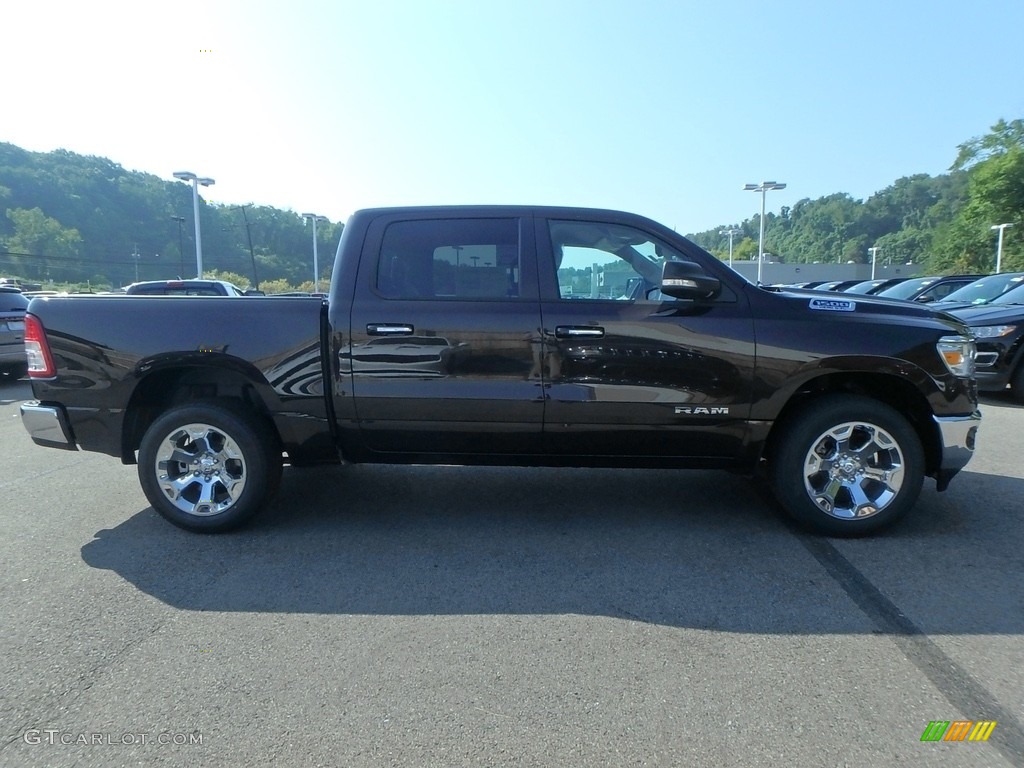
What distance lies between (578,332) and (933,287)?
1284cm

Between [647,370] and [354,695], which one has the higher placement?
[647,370]

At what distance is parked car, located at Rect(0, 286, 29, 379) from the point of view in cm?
1098

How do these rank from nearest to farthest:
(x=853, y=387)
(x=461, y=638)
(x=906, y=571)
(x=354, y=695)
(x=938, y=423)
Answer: (x=354, y=695) → (x=461, y=638) → (x=906, y=571) → (x=938, y=423) → (x=853, y=387)

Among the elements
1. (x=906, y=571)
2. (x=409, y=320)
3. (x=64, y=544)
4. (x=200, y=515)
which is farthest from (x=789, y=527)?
(x=64, y=544)

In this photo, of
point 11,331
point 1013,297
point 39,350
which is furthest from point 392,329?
point 11,331

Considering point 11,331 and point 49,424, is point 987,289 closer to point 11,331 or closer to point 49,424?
point 49,424

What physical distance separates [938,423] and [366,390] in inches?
134

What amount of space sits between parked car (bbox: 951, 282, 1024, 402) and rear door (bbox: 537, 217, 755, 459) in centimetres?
653

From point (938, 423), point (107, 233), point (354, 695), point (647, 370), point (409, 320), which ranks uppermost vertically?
point (107, 233)

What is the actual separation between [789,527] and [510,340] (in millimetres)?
2153

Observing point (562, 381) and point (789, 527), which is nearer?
point (562, 381)

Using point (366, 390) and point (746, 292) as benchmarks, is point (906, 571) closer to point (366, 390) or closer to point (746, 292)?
point (746, 292)

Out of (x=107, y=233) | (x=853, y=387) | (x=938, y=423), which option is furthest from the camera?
(x=107, y=233)

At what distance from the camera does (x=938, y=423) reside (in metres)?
4.08
